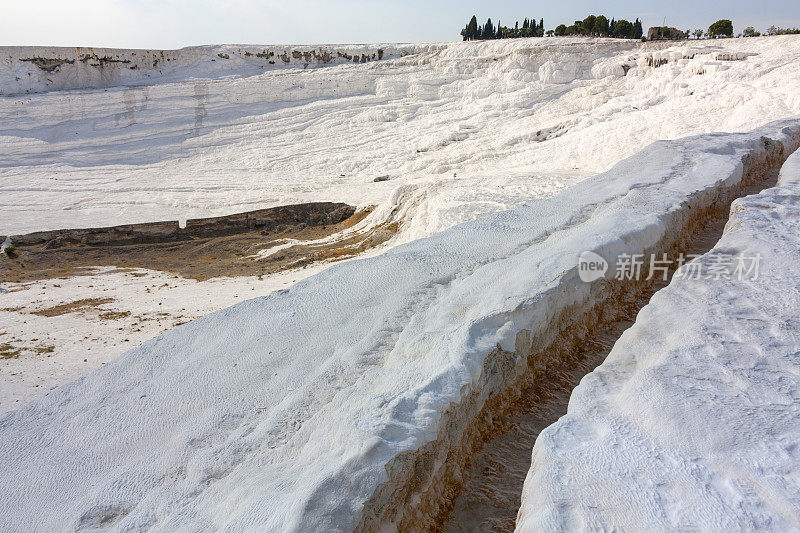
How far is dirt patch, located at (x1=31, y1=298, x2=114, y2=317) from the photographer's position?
7.12m

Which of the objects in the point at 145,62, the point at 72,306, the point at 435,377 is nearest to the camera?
the point at 435,377

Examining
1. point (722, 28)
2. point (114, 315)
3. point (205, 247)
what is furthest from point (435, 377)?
point (722, 28)

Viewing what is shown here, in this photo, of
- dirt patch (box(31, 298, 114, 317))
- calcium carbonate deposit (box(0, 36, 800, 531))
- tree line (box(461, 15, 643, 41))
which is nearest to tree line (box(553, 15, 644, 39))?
tree line (box(461, 15, 643, 41))

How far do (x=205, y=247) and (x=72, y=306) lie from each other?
3.73 meters

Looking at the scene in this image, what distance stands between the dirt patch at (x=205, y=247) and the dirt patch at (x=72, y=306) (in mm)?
1609

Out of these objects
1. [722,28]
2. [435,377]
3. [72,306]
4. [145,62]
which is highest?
[722,28]

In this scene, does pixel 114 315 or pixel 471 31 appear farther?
pixel 471 31

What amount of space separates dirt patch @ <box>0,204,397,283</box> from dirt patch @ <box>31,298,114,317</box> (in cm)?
161

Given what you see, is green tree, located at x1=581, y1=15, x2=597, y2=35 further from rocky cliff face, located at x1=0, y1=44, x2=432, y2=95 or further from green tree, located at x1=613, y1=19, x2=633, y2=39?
rocky cliff face, located at x1=0, y1=44, x2=432, y2=95

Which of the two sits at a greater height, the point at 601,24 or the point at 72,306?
the point at 601,24

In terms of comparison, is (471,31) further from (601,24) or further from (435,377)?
(435,377)

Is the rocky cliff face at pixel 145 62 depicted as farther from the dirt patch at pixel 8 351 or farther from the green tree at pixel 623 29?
the dirt patch at pixel 8 351

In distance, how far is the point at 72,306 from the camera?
7.40 meters

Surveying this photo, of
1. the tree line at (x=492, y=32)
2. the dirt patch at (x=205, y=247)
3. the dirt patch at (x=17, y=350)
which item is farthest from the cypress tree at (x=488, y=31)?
the dirt patch at (x=17, y=350)
